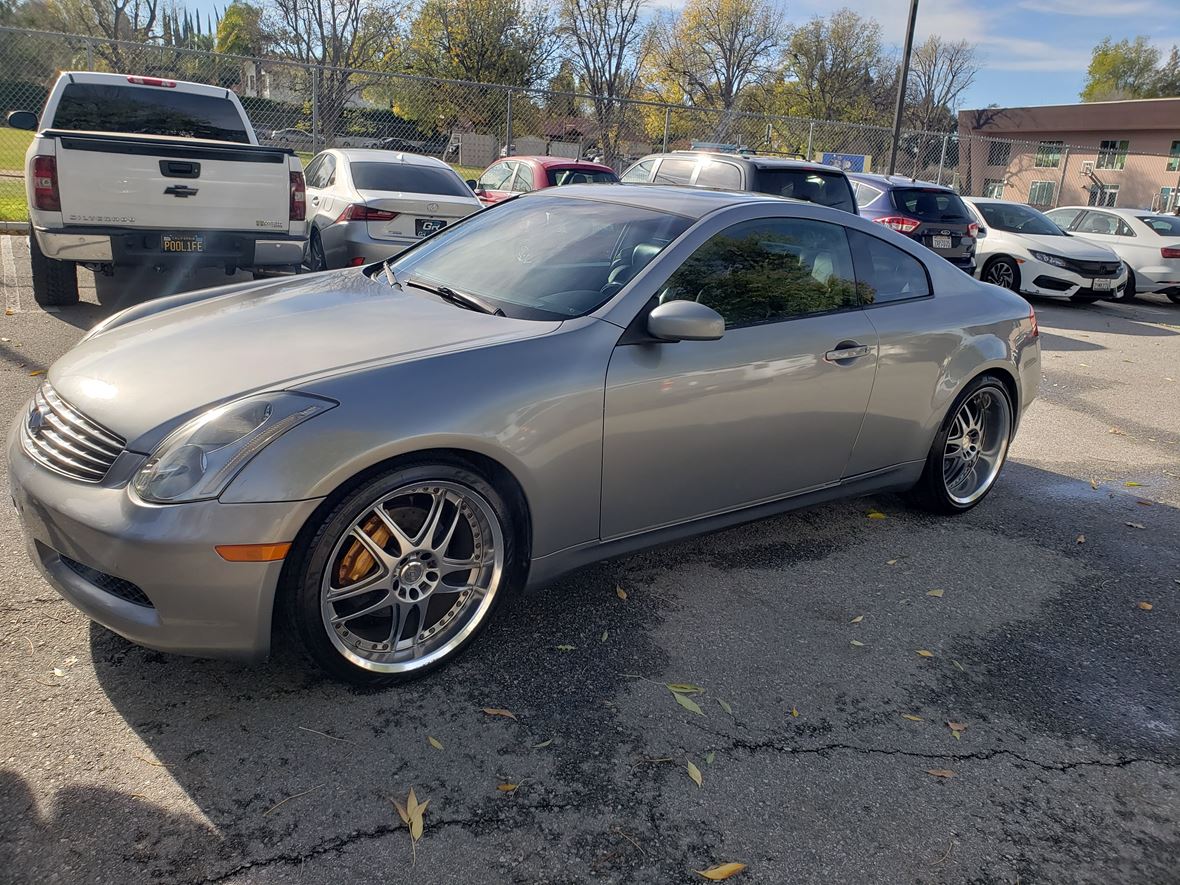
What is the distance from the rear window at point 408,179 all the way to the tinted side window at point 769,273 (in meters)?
6.32

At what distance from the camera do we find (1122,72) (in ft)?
250

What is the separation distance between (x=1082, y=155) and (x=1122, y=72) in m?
41.7

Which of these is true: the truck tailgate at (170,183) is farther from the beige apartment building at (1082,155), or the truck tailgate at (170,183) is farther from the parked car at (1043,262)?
the beige apartment building at (1082,155)

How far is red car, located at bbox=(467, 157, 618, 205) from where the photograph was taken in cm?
1170

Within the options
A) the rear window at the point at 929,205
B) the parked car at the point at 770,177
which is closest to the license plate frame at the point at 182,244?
the parked car at the point at 770,177

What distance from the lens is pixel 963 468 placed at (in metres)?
4.80

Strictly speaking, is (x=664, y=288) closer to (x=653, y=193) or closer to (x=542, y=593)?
Answer: (x=653, y=193)

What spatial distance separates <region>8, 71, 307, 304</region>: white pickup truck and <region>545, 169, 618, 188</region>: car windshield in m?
4.79

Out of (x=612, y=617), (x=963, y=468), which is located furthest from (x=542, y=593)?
(x=963, y=468)

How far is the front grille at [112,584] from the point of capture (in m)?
2.54

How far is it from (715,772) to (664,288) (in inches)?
67.2

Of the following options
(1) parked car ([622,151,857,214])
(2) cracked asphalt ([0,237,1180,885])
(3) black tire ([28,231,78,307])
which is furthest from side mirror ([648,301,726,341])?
(3) black tire ([28,231,78,307])

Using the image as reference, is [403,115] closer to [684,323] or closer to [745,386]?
[745,386]

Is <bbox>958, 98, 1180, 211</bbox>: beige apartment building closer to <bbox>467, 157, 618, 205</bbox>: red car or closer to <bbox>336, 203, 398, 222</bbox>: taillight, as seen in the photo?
<bbox>467, 157, 618, 205</bbox>: red car
